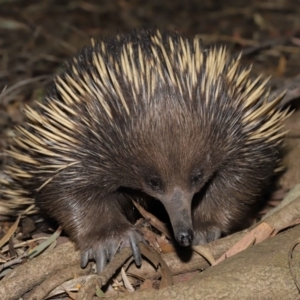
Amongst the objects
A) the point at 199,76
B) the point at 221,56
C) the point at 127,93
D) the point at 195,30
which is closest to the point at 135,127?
the point at 127,93

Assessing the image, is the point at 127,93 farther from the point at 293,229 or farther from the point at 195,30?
the point at 195,30

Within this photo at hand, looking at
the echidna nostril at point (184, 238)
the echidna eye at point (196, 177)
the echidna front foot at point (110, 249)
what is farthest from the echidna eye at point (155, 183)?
the echidna front foot at point (110, 249)

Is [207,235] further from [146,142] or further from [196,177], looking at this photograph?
[146,142]

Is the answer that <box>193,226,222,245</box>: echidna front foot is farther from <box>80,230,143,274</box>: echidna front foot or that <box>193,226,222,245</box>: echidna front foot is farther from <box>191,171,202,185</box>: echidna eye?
<box>191,171,202,185</box>: echidna eye

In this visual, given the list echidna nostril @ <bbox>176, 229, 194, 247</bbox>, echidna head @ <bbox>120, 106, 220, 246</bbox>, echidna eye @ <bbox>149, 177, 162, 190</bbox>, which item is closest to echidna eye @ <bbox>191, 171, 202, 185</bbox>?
echidna head @ <bbox>120, 106, 220, 246</bbox>

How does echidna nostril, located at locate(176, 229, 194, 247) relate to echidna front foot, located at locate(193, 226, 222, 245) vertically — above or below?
above

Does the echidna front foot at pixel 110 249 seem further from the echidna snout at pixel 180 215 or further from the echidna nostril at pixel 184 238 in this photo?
the echidna nostril at pixel 184 238

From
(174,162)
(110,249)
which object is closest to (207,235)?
(110,249)
